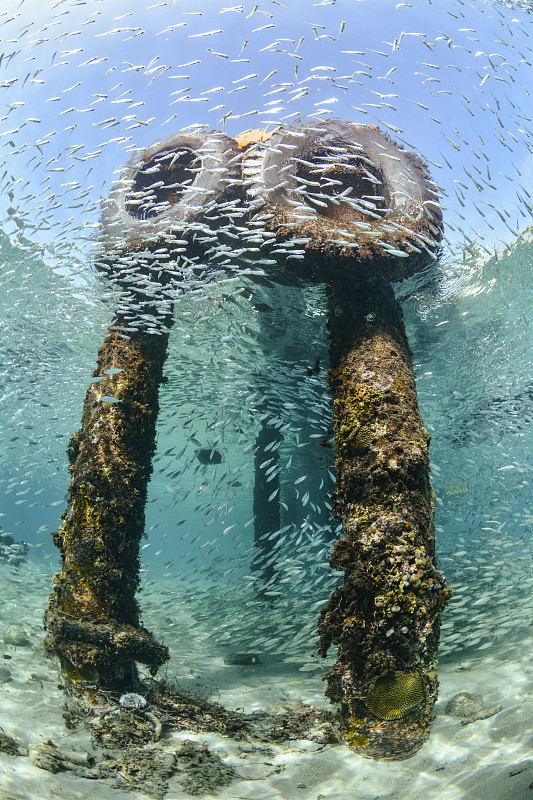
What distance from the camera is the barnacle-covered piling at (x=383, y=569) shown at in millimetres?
3072

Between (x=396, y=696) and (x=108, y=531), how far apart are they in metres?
3.31

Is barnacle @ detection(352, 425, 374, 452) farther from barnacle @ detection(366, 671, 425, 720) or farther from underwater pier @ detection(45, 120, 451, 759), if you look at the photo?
barnacle @ detection(366, 671, 425, 720)

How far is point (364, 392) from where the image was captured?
4441 millimetres

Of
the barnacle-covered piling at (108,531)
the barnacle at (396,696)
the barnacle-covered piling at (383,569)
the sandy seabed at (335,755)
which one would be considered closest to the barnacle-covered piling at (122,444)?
the barnacle-covered piling at (108,531)

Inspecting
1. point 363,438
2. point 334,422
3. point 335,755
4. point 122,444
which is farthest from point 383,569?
point 122,444

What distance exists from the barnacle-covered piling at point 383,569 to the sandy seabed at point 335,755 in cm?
52

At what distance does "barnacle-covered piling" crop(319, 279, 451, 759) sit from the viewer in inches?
121

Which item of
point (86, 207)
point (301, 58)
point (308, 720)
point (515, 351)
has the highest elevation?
point (301, 58)

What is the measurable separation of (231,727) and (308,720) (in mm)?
775

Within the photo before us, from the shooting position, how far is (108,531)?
4.93m

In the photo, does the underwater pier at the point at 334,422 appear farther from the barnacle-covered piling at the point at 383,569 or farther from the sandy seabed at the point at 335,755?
the sandy seabed at the point at 335,755

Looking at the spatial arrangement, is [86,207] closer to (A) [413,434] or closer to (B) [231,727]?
(A) [413,434]

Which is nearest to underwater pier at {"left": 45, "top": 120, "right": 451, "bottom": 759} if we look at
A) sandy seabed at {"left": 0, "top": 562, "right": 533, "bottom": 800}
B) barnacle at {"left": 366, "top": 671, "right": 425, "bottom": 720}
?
barnacle at {"left": 366, "top": 671, "right": 425, "bottom": 720}

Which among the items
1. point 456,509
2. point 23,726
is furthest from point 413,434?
point 456,509
